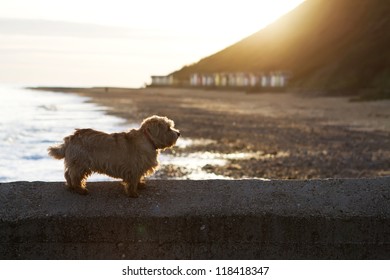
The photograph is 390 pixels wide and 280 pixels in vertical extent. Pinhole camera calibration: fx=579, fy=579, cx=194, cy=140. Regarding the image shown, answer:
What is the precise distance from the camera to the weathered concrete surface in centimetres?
486

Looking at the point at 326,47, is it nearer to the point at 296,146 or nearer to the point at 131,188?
the point at 296,146

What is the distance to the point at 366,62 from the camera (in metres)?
74.8

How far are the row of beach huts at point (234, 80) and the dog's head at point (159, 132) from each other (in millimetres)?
90058

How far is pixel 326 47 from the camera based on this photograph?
340ft

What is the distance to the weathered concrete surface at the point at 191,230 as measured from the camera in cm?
486

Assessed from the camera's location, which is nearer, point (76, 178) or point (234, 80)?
point (76, 178)

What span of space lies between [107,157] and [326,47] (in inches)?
4034

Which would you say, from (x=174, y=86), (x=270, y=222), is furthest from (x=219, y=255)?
(x=174, y=86)

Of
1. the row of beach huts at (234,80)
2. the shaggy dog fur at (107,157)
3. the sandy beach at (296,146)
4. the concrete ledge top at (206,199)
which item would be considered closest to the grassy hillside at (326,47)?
the row of beach huts at (234,80)

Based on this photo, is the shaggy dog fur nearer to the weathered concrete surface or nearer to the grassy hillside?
the weathered concrete surface

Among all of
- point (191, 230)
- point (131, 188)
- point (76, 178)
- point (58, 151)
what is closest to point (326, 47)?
point (58, 151)

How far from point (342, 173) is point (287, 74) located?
3517 inches

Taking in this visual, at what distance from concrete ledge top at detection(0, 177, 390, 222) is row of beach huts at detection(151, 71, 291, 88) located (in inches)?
3552

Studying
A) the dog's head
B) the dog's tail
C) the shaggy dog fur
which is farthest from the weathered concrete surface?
the dog's head
